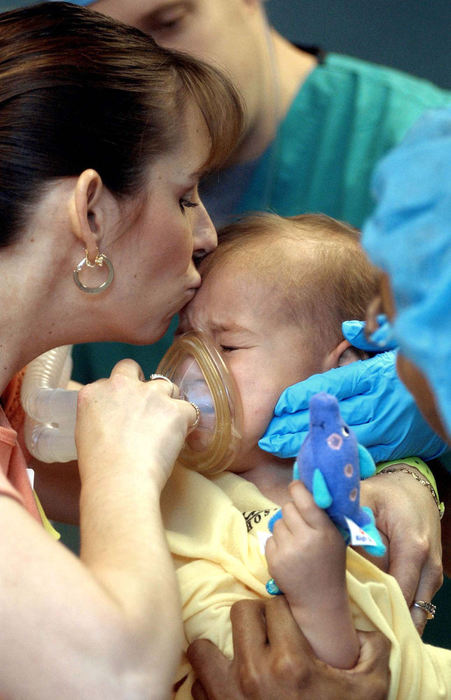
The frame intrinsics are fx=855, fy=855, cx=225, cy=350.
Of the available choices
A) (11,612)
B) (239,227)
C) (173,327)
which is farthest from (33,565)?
(173,327)

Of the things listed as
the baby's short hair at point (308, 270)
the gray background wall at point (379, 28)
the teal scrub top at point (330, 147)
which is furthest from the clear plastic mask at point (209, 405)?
the gray background wall at point (379, 28)

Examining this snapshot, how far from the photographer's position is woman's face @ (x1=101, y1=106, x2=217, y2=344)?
1269 millimetres

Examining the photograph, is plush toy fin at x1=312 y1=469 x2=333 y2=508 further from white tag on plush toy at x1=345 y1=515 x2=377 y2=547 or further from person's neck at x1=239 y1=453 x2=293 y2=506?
person's neck at x1=239 y1=453 x2=293 y2=506

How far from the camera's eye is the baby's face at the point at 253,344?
53.8 inches

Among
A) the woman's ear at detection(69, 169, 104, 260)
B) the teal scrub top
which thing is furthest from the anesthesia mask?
the teal scrub top

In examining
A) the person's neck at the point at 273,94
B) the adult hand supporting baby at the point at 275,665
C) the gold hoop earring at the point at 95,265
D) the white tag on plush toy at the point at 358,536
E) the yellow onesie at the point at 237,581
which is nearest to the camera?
the white tag on plush toy at the point at 358,536

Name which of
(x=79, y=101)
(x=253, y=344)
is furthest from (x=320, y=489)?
(x=79, y=101)

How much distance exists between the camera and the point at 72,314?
1280 millimetres

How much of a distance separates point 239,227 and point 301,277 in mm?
169

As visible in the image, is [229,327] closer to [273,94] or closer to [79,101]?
[79,101]

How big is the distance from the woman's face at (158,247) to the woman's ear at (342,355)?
251mm

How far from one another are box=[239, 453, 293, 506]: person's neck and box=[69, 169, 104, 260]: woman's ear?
0.46 metres

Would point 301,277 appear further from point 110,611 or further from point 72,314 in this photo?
point 110,611

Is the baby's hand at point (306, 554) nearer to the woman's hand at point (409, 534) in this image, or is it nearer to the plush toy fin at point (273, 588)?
the plush toy fin at point (273, 588)
